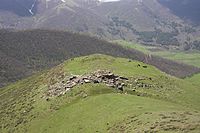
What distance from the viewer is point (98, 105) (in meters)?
68.1

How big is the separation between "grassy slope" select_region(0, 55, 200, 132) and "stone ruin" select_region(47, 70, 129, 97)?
1986 mm

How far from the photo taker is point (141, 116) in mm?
53969

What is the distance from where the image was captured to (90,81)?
80.8 metres

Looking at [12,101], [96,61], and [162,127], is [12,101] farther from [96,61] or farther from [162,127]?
[162,127]

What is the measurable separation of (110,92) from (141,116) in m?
22.3

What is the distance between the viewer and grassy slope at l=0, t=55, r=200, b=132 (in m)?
57.6

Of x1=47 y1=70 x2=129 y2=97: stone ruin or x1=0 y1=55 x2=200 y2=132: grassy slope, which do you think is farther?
x1=47 y1=70 x2=129 y2=97: stone ruin

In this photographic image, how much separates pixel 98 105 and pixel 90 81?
13.2 m

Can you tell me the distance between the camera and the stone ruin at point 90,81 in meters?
80.5

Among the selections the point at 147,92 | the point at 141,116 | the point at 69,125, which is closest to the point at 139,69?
the point at 147,92

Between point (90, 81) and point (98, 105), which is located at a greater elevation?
point (90, 81)

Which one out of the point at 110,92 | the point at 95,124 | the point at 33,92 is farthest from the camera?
the point at 33,92

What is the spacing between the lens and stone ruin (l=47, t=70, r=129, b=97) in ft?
264

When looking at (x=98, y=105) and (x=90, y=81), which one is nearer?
(x=98, y=105)
